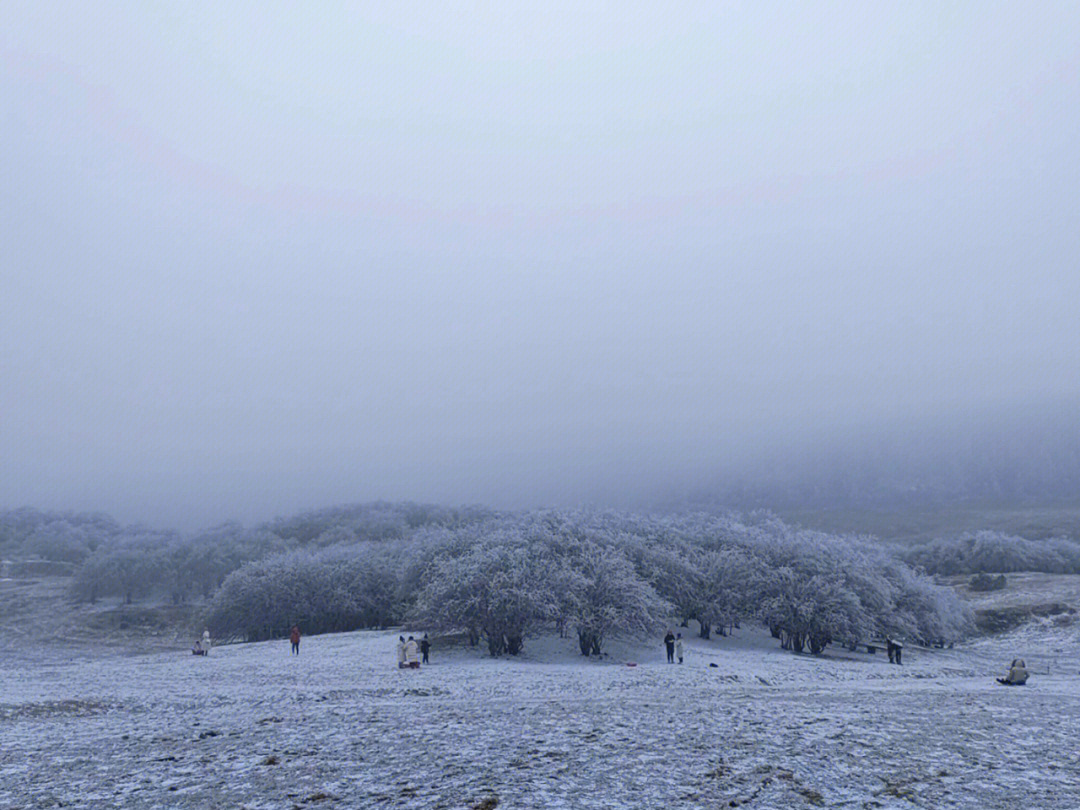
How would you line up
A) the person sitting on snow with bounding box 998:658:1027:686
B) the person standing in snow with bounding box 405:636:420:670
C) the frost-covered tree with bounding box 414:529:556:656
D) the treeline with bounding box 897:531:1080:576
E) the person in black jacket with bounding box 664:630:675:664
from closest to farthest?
the person sitting on snow with bounding box 998:658:1027:686, the person standing in snow with bounding box 405:636:420:670, the person in black jacket with bounding box 664:630:675:664, the frost-covered tree with bounding box 414:529:556:656, the treeline with bounding box 897:531:1080:576

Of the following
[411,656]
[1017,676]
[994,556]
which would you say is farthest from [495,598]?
[994,556]

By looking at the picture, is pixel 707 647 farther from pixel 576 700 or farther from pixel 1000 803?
pixel 1000 803

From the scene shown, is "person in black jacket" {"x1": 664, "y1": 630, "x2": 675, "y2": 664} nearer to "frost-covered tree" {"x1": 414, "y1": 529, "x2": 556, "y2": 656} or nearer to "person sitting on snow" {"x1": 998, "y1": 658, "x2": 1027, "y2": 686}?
"frost-covered tree" {"x1": 414, "y1": 529, "x2": 556, "y2": 656}

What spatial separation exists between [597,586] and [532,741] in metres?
20.7

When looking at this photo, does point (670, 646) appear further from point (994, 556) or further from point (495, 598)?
point (994, 556)

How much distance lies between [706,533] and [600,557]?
14.5 meters

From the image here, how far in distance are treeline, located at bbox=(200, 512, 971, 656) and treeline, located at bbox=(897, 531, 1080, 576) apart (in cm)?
2710

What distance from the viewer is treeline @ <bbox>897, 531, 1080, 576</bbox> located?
221 feet

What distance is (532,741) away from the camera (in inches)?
563

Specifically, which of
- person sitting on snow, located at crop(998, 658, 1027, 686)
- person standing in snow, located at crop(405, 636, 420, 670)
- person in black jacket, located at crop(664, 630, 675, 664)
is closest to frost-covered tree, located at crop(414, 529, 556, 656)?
person standing in snow, located at crop(405, 636, 420, 670)

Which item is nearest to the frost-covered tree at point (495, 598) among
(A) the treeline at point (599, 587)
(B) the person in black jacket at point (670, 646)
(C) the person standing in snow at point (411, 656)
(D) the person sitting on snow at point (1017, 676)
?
(A) the treeline at point (599, 587)

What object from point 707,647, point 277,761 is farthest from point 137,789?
point 707,647

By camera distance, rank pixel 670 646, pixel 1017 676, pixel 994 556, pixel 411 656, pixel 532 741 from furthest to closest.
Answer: pixel 994 556, pixel 670 646, pixel 411 656, pixel 1017 676, pixel 532 741

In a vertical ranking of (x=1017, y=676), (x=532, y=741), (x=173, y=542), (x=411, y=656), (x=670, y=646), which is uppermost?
(x=173, y=542)
